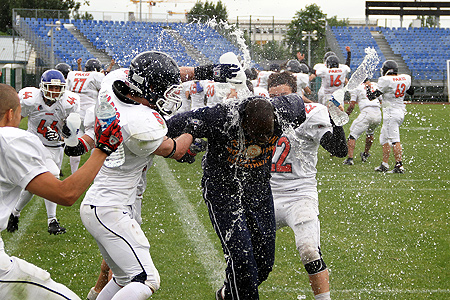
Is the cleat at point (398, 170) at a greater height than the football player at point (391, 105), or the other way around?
the football player at point (391, 105)

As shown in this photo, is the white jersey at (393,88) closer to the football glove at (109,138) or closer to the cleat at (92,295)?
the cleat at (92,295)

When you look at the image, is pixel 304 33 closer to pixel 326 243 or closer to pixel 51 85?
pixel 51 85

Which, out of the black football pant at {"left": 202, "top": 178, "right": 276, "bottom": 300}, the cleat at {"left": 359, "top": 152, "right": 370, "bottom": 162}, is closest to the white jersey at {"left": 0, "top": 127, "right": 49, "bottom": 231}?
the black football pant at {"left": 202, "top": 178, "right": 276, "bottom": 300}

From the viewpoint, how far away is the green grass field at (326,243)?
4344 mm

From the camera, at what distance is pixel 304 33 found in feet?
108

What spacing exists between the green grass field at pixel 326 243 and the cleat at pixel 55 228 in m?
0.06

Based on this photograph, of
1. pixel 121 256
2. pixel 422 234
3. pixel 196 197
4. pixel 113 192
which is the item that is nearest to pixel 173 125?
pixel 113 192

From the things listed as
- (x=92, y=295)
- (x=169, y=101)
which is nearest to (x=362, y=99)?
(x=92, y=295)

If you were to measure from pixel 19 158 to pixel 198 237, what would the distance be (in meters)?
Result: 3.36

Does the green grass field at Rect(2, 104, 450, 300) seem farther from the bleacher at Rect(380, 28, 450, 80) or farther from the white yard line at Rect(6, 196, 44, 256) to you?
the bleacher at Rect(380, 28, 450, 80)

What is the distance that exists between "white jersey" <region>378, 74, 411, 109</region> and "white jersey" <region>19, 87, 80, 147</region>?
5554 mm

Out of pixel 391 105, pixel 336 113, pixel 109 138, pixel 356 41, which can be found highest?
pixel 356 41

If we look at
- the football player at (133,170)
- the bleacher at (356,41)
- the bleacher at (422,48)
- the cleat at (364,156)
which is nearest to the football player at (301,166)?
the football player at (133,170)

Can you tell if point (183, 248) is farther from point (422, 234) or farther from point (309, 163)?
point (422, 234)
